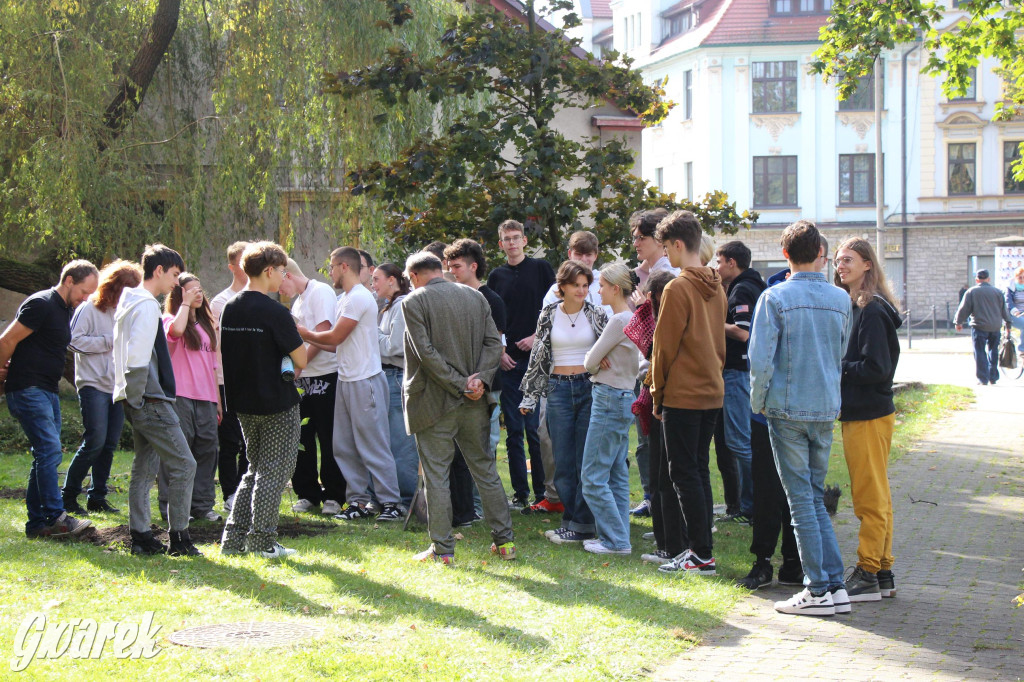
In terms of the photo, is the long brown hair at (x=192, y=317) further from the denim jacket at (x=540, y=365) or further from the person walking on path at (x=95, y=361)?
the denim jacket at (x=540, y=365)

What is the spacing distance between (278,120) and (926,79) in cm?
4052

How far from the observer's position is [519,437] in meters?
9.19

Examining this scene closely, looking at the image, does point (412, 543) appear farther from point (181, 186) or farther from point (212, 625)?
point (181, 186)

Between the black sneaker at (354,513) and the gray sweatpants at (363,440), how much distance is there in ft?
0.14

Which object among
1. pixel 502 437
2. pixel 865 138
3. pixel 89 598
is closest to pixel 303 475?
pixel 89 598

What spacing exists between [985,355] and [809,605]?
16316mm

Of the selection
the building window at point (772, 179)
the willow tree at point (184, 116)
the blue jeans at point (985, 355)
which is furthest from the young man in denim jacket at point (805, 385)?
the building window at point (772, 179)

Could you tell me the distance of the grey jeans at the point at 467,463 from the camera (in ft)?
23.1

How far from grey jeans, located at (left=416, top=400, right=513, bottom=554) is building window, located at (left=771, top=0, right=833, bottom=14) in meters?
47.5

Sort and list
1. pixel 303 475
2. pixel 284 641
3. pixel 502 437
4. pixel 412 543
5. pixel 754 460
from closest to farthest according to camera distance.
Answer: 1. pixel 284 641
2. pixel 754 460
3. pixel 412 543
4. pixel 303 475
5. pixel 502 437

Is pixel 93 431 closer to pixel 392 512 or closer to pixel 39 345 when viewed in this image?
pixel 39 345

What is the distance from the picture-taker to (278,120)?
53.1 feet

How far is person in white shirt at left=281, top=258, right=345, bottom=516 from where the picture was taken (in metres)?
8.63

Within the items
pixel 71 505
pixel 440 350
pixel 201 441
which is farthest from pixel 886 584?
pixel 71 505
